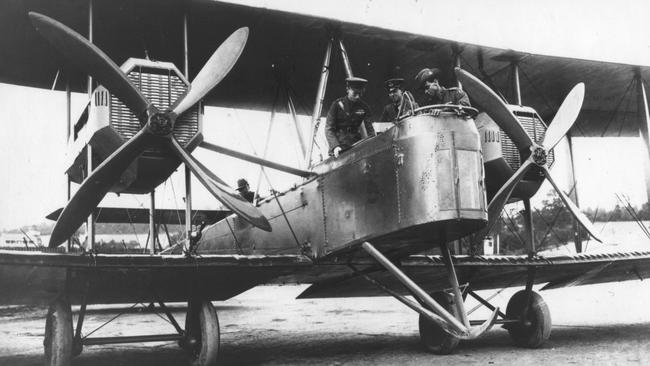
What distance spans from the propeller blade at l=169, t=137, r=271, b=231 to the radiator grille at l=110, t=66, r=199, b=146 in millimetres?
547

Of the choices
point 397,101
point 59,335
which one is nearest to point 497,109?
point 397,101

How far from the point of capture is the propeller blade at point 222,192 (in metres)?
6.44

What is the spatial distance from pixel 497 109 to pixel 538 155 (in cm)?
93

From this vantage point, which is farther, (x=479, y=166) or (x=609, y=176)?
(x=609, y=176)

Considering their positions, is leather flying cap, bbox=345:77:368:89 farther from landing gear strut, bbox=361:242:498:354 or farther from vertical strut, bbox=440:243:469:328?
vertical strut, bbox=440:243:469:328

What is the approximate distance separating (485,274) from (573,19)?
488 centimetres

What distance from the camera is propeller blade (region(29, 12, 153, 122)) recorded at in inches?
241

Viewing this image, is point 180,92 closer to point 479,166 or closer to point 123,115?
point 123,115

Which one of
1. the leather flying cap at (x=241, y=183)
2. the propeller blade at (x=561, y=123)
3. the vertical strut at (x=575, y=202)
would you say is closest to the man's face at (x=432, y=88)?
the propeller blade at (x=561, y=123)

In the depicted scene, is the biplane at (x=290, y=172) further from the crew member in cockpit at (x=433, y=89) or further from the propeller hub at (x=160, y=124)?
the crew member in cockpit at (x=433, y=89)

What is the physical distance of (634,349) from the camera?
322 inches

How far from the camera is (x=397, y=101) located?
736 centimetres

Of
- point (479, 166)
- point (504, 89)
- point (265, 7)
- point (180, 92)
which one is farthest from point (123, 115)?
point (504, 89)

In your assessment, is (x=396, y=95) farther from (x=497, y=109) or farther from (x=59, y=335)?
(x=59, y=335)
